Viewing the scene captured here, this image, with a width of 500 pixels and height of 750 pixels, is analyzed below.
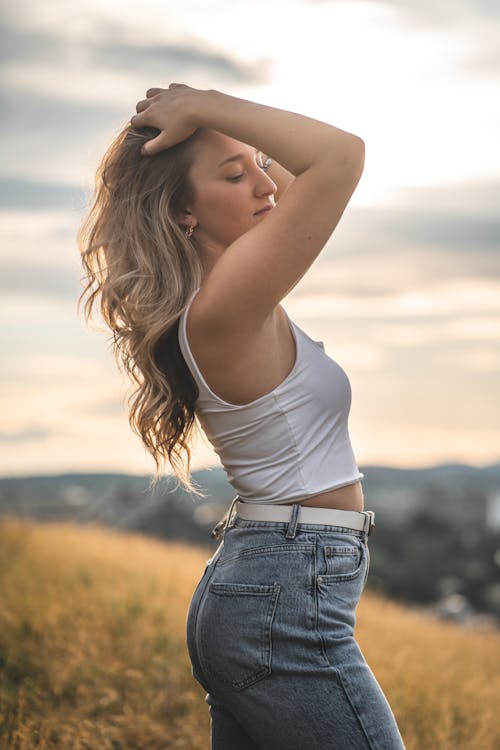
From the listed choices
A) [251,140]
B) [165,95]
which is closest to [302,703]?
[251,140]

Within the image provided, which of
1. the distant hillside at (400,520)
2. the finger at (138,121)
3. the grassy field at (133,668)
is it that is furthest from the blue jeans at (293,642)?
the distant hillside at (400,520)

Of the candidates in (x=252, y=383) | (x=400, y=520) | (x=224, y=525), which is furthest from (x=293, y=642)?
(x=400, y=520)

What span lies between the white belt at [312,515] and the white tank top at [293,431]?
21 millimetres

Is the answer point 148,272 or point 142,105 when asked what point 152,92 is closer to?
point 142,105

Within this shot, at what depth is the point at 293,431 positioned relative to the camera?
210 centimetres

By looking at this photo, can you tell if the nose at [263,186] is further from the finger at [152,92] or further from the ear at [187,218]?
the finger at [152,92]

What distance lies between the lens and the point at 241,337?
2.07 meters

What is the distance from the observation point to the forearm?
79.4 inches

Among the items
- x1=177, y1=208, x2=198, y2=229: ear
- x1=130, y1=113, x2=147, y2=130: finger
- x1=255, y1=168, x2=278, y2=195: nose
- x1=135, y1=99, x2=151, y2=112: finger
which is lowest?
x1=177, y1=208, x2=198, y2=229: ear

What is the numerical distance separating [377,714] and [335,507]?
48cm

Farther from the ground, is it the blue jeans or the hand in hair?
the hand in hair

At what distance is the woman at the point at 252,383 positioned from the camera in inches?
78.1

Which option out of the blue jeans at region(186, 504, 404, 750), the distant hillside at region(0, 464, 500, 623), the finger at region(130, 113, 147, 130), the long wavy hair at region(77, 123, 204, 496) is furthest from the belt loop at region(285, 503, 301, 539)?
the distant hillside at region(0, 464, 500, 623)

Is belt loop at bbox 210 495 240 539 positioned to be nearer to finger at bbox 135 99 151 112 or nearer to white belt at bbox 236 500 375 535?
white belt at bbox 236 500 375 535
